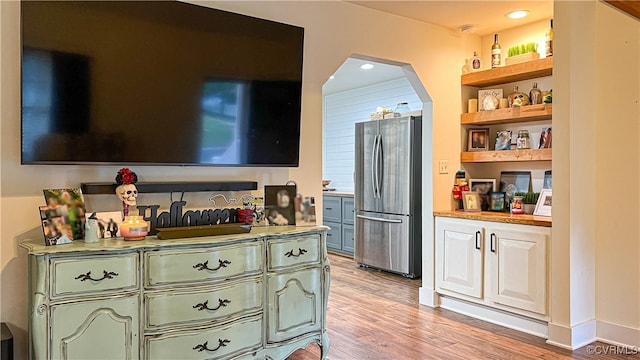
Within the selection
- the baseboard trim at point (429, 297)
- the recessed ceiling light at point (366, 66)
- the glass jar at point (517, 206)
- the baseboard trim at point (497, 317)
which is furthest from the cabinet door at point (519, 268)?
the recessed ceiling light at point (366, 66)

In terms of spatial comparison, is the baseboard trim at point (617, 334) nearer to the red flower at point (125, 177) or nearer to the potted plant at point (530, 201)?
the potted plant at point (530, 201)

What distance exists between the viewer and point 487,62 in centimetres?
428

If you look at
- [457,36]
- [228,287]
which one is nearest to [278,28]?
[228,287]

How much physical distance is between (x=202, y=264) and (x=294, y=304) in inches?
24.8

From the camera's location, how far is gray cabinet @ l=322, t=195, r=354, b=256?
6160 millimetres

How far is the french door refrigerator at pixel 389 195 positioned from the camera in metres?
4.88

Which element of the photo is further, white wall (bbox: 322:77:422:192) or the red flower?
white wall (bbox: 322:77:422:192)

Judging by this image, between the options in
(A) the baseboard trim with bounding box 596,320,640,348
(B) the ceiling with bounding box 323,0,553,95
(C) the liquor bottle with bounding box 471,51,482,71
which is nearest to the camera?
(A) the baseboard trim with bounding box 596,320,640,348

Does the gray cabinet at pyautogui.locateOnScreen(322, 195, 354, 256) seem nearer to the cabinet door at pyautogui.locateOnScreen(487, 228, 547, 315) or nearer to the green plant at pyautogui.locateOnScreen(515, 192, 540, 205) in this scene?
the green plant at pyautogui.locateOnScreen(515, 192, 540, 205)

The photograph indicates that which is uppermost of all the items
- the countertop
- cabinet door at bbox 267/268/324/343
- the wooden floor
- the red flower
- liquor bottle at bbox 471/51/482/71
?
liquor bottle at bbox 471/51/482/71

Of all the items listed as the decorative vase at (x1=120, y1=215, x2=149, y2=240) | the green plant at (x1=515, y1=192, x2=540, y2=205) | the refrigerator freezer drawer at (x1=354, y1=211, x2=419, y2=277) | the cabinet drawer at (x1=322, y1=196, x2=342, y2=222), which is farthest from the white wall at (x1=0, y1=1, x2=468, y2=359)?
the cabinet drawer at (x1=322, y1=196, x2=342, y2=222)

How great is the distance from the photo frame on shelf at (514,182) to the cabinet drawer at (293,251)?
2051 mm

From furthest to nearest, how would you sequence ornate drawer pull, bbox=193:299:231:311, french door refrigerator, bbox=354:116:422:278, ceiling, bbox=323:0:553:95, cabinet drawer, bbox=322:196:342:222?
1. cabinet drawer, bbox=322:196:342:222
2. french door refrigerator, bbox=354:116:422:278
3. ceiling, bbox=323:0:553:95
4. ornate drawer pull, bbox=193:299:231:311

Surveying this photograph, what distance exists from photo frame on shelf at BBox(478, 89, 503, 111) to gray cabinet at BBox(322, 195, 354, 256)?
2462 millimetres
